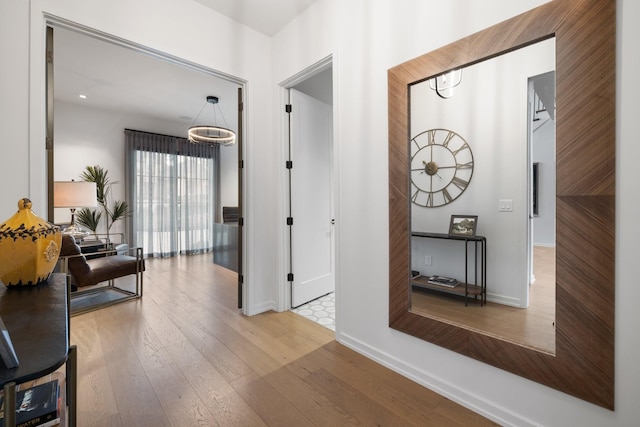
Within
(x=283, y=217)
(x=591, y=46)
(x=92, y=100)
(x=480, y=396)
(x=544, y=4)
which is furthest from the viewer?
(x=92, y=100)

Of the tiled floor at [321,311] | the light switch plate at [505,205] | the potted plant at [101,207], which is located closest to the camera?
the light switch plate at [505,205]

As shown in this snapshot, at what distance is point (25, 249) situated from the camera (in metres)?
1.03

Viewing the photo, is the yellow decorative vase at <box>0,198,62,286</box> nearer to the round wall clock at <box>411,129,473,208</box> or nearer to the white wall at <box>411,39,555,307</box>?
the round wall clock at <box>411,129,473,208</box>

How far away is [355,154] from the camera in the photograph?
2.18 metres

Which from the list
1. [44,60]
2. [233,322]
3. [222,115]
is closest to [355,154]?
[233,322]

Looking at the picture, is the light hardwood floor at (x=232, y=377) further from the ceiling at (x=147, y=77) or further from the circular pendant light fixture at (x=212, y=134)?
the circular pendant light fixture at (x=212, y=134)

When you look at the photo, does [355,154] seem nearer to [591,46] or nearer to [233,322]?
[591,46]

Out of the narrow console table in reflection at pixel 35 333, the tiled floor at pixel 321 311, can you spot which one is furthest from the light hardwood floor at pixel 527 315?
the narrow console table in reflection at pixel 35 333

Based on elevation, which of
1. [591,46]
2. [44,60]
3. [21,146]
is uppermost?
[44,60]

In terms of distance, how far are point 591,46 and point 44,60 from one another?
2.94 meters

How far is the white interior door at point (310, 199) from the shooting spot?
9.99ft

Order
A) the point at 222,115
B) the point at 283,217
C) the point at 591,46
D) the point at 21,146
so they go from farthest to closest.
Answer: the point at 222,115
the point at 283,217
the point at 21,146
the point at 591,46

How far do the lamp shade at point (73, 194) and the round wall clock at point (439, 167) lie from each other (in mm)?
3902

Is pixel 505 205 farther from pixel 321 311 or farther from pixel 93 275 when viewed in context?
pixel 93 275
